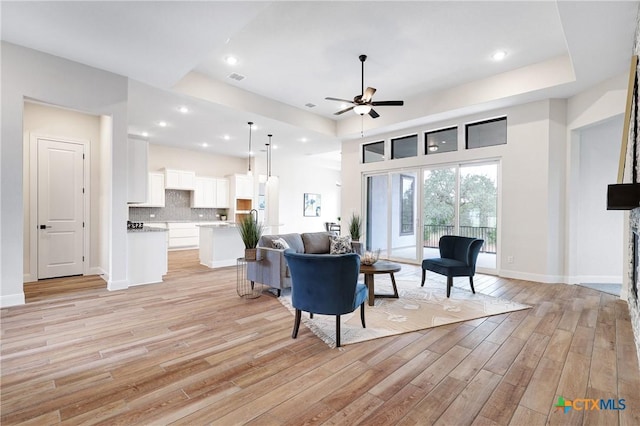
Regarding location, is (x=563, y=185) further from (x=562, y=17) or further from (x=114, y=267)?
(x=114, y=267)

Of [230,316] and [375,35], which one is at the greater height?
[375,35]

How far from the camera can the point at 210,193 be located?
32.2 ft

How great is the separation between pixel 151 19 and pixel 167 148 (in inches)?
263

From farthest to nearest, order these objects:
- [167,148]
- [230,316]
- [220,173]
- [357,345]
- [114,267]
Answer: [220,173], [167,148], [114,267], [230,316], [357,345]

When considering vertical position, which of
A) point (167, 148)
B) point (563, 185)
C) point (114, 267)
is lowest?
point (114, 267)

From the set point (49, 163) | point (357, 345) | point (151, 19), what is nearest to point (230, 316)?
point (357, 345)

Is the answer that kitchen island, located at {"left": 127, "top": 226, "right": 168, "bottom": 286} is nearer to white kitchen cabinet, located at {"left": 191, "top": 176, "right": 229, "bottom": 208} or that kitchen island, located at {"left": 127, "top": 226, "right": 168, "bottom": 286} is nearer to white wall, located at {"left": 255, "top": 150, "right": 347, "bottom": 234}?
white kitchen cabinet, located at {"left": 191, "top": 176, "right": 229, "bottom": 208}

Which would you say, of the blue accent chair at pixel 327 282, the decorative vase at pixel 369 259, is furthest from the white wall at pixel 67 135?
the decorative vase at pixel 369 259

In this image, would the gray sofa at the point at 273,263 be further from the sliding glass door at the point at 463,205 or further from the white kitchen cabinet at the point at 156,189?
the white kitchen cabinet at the point at 156,189

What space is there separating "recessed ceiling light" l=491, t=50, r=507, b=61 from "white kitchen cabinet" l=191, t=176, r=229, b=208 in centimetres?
820

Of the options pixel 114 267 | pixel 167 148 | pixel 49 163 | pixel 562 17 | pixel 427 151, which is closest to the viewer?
pixel 562 17

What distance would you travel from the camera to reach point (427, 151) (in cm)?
681

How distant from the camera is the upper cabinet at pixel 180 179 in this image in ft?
29.0

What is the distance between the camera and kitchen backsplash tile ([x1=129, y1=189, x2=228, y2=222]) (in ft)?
29.3
